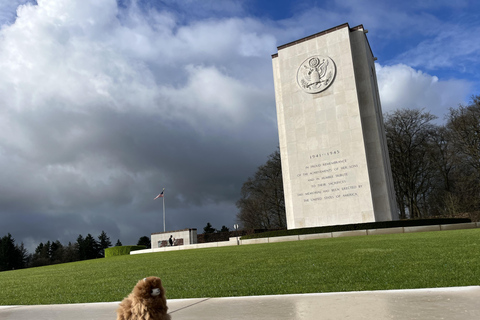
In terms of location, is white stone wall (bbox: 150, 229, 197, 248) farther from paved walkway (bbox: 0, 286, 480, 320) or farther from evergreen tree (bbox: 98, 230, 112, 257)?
evergreen tree (bbox: 98, 230, 112, 257)

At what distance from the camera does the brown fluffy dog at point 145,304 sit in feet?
6.55

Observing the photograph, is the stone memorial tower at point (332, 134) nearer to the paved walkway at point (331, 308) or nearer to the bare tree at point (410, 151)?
the bare tree at point (410, 151)

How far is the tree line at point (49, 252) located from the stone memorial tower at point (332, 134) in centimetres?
6854

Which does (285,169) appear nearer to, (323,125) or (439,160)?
(323,125)

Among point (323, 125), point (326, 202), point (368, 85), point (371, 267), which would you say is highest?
point (368, 85)

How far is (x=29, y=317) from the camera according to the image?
12.8ft

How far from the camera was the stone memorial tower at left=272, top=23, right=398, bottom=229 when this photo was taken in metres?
28.3

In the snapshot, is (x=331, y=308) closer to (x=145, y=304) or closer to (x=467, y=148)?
(x=145, y=304)

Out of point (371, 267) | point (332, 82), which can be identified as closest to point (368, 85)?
point (332, 82)

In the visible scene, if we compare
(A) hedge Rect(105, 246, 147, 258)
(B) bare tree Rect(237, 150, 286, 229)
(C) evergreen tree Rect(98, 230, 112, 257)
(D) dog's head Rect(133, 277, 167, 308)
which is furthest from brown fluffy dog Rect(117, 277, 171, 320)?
(C) evergreen tree Rect(98, 230, 112, 257)

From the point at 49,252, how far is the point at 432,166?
8998cm

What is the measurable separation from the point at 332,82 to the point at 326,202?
9.95 meters

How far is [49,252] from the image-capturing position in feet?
306

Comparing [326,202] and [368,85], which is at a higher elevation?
[368,85]
